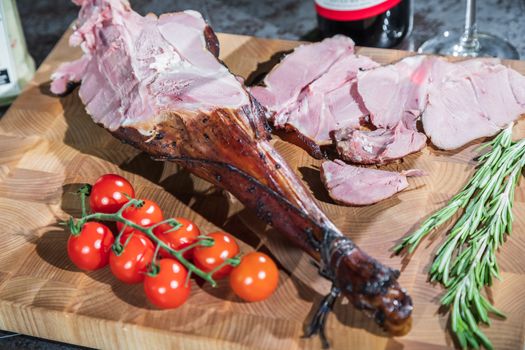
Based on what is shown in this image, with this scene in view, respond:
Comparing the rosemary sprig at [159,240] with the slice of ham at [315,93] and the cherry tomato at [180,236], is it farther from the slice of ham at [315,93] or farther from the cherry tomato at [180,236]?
the slice of ham at [315,93]

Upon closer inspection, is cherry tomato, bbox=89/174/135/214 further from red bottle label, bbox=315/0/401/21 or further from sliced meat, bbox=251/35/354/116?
red bottle label, bbox=315/0/401/21

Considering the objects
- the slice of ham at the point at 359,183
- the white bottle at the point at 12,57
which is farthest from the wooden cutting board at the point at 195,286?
the white bottle at the point at 12,57

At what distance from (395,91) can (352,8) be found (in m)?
0.46

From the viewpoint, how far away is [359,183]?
2.42 m

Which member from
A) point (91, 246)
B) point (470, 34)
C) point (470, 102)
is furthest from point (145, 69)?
point (470, 34)

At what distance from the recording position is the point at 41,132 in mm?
2812

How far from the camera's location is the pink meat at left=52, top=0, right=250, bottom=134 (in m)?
2.44

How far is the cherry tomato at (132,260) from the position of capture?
2.17 metres

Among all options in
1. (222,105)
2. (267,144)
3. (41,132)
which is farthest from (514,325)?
(41,132)

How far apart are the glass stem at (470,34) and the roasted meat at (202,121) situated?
96cm

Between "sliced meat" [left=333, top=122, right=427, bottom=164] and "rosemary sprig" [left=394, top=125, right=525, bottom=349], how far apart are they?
20cm

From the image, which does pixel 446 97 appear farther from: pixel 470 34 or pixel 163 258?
pixel 163 258

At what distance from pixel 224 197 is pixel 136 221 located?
301 mm

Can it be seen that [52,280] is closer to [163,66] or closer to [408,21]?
[163,66]
